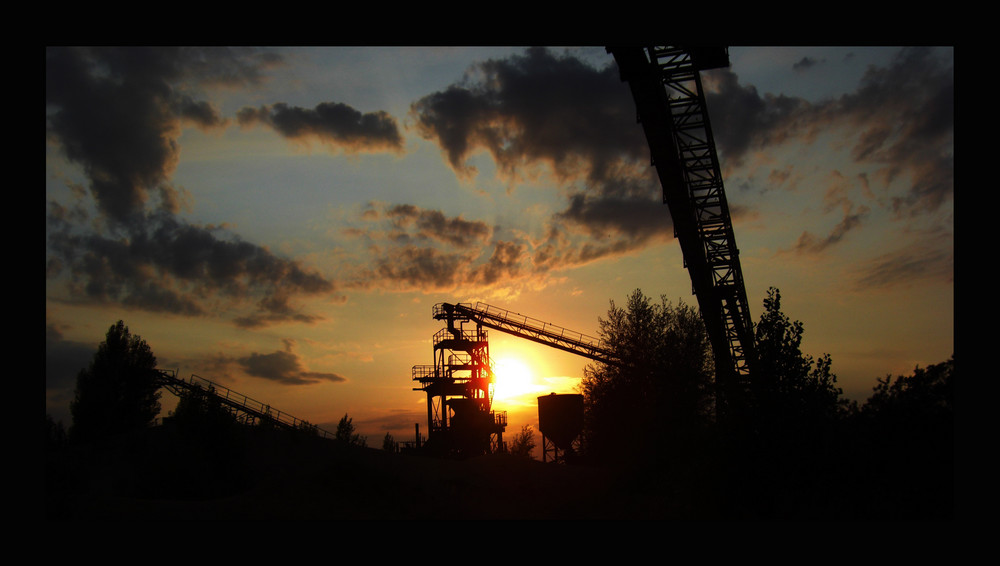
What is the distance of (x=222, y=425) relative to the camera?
1113 inches

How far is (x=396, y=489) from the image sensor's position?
23.4 metres

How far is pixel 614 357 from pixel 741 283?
1280cm

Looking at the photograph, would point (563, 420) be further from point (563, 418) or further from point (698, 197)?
point (698, 197)

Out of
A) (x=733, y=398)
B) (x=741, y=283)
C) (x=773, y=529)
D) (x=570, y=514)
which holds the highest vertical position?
(x=741, y=283)

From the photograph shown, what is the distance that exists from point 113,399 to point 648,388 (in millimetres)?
34675

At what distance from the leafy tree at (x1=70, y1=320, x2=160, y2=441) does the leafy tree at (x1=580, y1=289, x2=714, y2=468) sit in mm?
29019

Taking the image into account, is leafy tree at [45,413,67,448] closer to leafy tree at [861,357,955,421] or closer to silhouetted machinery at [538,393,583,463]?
silhouetted machinery at [538,393,583,463]

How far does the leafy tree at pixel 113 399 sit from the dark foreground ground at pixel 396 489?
11.4 meters

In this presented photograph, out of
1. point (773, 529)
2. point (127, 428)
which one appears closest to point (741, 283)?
point (773, 529)

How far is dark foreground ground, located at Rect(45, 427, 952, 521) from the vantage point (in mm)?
14188

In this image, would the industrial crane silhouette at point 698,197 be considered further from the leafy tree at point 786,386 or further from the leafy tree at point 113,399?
the leafy tree at point 113,399

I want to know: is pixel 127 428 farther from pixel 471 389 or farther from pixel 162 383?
pixel 471 389

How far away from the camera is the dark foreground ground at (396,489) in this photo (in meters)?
14.2

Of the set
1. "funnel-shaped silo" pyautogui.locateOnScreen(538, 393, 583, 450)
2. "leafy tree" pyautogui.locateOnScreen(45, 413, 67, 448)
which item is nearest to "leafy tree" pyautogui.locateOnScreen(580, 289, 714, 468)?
"funnel-shaped silo" pyautogui.locateOnScreen(538, 393, 583, 450)
